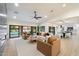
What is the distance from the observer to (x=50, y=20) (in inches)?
163

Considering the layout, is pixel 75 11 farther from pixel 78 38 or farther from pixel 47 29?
pixel 47 29

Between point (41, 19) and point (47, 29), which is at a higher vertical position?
point (41, 19)

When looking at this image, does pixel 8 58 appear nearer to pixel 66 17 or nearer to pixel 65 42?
pixel 66 17

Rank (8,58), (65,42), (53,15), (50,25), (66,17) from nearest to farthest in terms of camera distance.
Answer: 1. (8,58)
2. (66,17)
3. (53,15)
4. (50,25)
5. (65,42)

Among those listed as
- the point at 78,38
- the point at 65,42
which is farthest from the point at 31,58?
the point at 65,42

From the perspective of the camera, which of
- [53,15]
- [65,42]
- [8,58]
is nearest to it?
[8,58]

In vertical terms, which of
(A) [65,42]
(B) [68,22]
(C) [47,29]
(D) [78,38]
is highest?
(B) [68,22]

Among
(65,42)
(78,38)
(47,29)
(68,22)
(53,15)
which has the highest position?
(53,15)

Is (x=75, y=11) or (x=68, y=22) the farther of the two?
(x=68, y=22)

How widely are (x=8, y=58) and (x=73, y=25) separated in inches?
95.0

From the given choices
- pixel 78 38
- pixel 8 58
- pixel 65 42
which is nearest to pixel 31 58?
pixel 8 58

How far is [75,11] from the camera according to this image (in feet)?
10.5

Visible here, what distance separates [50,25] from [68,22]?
86 centimetres

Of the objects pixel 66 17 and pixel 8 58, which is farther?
pixel 66 17
